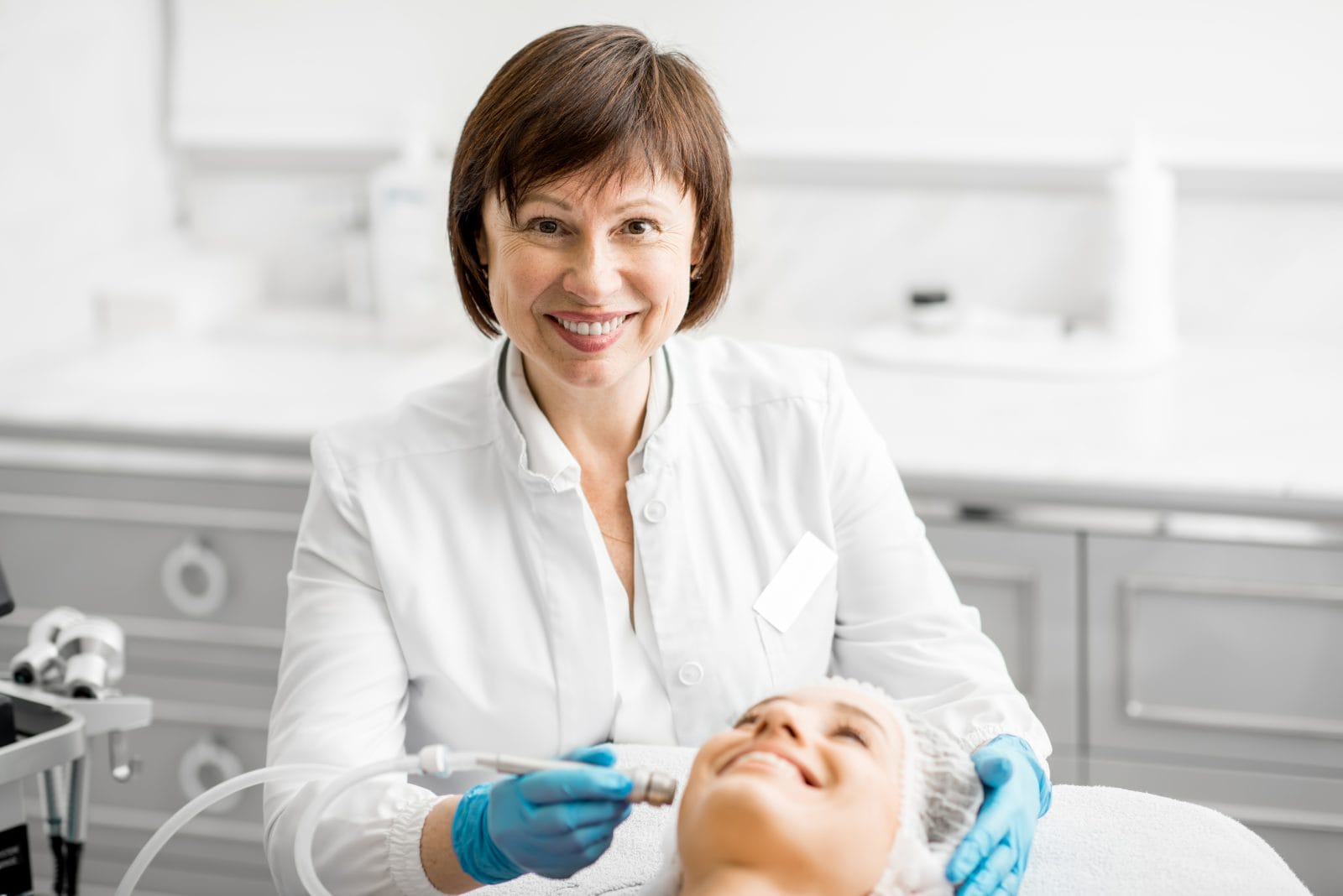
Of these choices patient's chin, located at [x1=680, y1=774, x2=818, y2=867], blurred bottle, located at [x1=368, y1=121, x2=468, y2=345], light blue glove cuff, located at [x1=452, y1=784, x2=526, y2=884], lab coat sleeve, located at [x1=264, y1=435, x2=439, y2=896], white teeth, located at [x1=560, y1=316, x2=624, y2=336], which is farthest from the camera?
blurred bottle, located at [x1=368, y1=121, x2=468, y2=345]

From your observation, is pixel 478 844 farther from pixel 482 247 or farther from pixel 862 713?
pixel 482 247

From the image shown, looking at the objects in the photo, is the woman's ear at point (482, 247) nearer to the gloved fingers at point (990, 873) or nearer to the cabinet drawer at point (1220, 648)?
the gloved fingers at point (990, 873)

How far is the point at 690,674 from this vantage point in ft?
4.64

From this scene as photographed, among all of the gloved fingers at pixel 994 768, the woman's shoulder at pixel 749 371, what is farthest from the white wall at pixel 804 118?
the gloved fingers at pixel 994 768

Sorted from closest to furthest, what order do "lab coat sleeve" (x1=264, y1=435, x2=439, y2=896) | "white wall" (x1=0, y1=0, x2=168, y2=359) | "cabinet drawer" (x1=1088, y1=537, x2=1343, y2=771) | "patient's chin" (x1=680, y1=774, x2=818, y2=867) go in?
"patient's chin" (x1=680, y1=774, x2=818, y2=867) < "lab coat sleeve" (x1=264, y1=435, x2=439, y2=896) < "cabinet drawer" (x1=1088, y1=537, x2=1343, y2=771) < "white wall" (x1=0, y1=0, x2=168, y2=359)

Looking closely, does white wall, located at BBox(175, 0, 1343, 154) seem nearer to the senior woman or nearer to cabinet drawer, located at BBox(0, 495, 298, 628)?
cabinet drawer, located at BBox(0, 495, 298, 628)

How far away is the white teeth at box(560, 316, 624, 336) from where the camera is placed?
135 cm

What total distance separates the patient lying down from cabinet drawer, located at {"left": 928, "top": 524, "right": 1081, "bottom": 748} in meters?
0.75

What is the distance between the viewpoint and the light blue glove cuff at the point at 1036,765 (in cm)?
124

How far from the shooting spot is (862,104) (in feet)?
8.07

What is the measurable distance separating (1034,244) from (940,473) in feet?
2.36

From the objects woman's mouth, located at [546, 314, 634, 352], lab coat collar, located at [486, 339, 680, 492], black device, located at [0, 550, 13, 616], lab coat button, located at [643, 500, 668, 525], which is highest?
woman's mouth, located at [546, 314, 634, 352]

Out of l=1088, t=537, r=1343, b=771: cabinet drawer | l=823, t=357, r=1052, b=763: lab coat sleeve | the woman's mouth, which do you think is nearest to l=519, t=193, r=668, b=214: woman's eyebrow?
the woman's mouth

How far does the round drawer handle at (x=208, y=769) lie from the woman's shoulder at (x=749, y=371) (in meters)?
1.13
